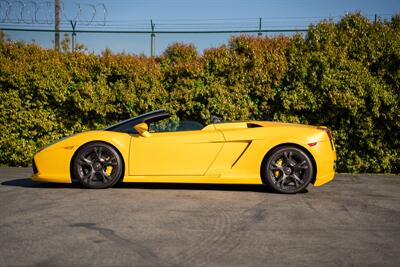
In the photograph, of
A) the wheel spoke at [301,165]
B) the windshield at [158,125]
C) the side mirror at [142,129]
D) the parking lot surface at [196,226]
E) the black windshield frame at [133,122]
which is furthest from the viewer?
the black windshield frame at [133,122]

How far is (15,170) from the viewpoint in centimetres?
977

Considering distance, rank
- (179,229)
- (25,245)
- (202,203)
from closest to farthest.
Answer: (25,245), (179,229), (202,203)

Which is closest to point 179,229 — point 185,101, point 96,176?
point 96,176

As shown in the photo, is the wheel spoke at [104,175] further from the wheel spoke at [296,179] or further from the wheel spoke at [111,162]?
the wheel spoke at [296,179]

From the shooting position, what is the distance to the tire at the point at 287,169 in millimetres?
7207

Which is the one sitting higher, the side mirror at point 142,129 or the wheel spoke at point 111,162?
the side mirror at point 142,129

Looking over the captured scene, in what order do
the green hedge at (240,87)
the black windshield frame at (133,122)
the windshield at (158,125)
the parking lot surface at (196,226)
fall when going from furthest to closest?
the green hedge at (240,87), the black windshield frame at (133,122), the windshield at (158,125), the parking lot surface at (196,226)

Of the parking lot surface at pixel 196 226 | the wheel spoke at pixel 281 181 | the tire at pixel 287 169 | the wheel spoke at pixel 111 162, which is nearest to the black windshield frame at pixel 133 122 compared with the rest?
the wheel spoke at pixel 111 162

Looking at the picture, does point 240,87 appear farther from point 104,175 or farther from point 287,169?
point 104,175

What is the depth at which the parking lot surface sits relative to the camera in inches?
169

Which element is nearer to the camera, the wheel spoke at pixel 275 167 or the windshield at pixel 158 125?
the wheel spoke at pixel 275 167

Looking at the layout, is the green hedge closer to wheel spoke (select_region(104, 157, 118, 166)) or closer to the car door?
the car door

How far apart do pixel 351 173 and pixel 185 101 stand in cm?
331

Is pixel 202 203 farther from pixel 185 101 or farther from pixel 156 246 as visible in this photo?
pixel 185 101
